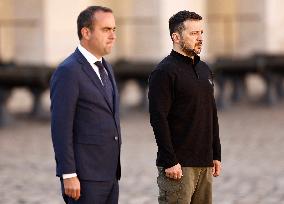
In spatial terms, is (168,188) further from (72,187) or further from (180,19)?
(180,19)

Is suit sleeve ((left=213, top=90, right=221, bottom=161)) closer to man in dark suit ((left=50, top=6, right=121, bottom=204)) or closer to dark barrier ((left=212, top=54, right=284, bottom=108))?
man in dark suit ((left=50, top=6, right=121, bottom=204))

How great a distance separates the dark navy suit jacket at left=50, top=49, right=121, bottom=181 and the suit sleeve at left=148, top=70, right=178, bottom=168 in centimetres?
21

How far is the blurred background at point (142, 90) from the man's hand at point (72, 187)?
10.1ft

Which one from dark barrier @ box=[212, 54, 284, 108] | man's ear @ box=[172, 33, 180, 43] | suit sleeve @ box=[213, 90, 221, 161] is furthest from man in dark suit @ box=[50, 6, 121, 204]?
dark barrier @ box=[212, 54, 284, 108]

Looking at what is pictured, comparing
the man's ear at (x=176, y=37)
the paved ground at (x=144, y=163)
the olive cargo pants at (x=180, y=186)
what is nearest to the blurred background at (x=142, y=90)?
the paved ground at (x=144, y=163)

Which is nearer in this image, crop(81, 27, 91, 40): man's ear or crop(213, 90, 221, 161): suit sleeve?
crop(81, 27, 91, 40): man's ear

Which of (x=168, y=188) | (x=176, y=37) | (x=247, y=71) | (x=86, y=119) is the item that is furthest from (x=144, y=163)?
(x=247, y=71)

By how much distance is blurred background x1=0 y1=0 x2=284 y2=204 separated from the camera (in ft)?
25.7

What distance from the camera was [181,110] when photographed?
404 cm

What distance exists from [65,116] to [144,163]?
5442 mm

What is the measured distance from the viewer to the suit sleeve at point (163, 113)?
3.97 m

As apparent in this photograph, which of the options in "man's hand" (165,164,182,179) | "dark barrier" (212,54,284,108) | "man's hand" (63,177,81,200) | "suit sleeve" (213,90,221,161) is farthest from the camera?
"dark barrier" (212,54,284,108)

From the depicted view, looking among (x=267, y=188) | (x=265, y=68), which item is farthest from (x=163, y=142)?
(x=265, y=68)

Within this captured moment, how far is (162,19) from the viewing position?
19.9m
